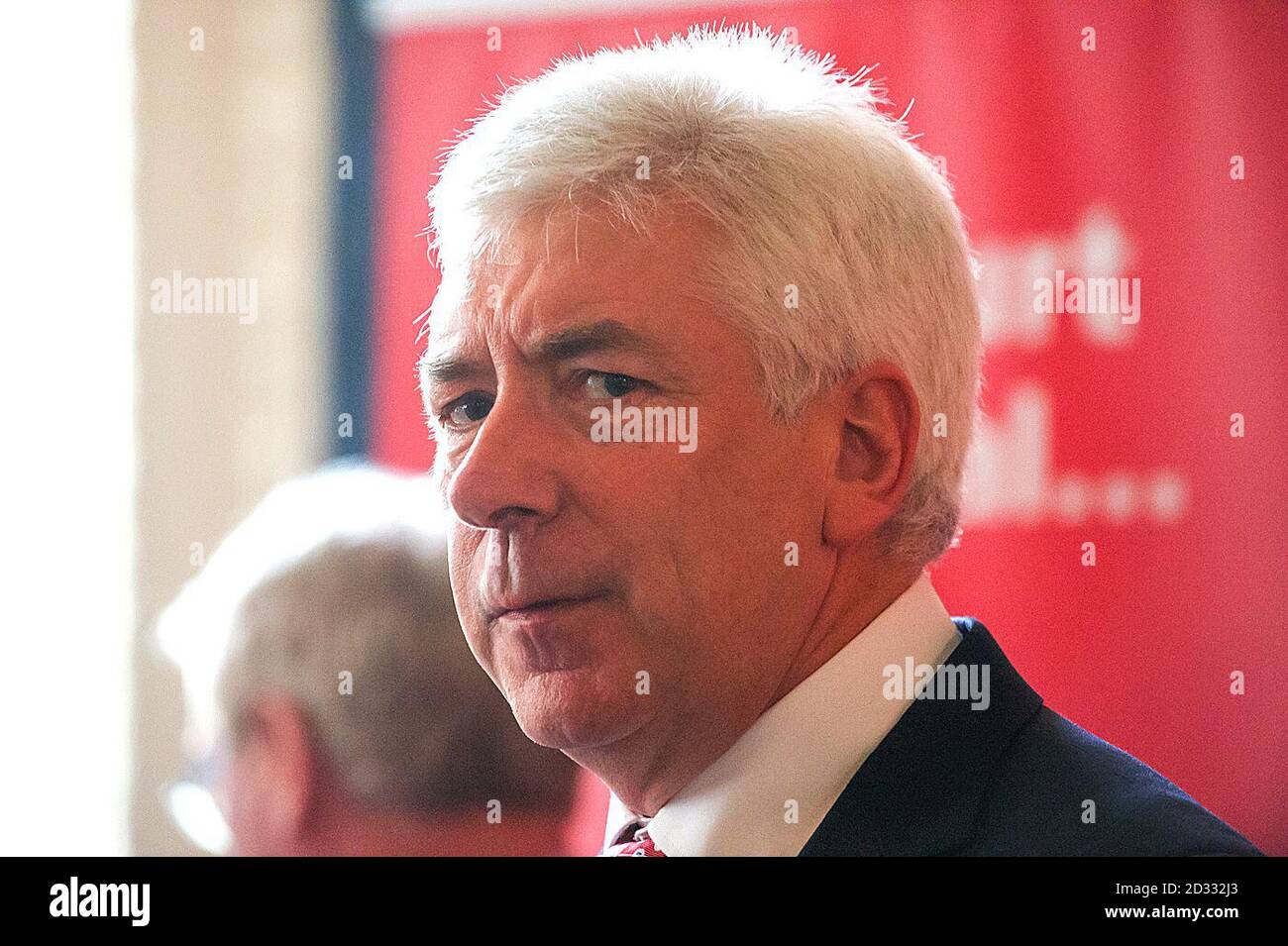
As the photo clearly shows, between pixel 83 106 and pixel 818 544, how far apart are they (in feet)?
4.94

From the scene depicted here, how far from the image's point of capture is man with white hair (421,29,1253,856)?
3.82ft

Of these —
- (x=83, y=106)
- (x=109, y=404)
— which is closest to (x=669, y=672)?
(x=109, y=404)

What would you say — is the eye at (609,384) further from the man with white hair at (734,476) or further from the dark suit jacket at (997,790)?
the dark suit jacket at (997,790)

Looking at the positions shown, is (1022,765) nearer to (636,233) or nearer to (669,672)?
(669,672)

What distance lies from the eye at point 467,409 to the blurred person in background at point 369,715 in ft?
0.77

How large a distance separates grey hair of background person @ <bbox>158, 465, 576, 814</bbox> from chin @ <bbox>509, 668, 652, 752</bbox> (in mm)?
228

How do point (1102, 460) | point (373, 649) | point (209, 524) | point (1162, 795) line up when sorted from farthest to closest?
point (209, 524) → point (1102, 460) → point (373, 649) → point (1162, 795)

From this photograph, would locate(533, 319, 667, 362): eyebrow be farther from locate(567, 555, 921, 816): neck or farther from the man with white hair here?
locate(567, 555, 921, 816): neck

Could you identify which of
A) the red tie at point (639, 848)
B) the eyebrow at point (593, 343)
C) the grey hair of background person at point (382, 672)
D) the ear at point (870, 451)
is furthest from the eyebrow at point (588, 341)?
the red tie at point (639, 848)

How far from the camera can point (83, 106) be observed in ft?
6.71

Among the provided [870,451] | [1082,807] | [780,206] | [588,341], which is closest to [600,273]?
[588,341]

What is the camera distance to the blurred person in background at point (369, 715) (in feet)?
4.55

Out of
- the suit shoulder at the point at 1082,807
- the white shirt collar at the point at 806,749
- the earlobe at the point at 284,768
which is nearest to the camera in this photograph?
the suit shoulder at the point at 1082,807

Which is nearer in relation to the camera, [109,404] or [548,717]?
[548,717]
